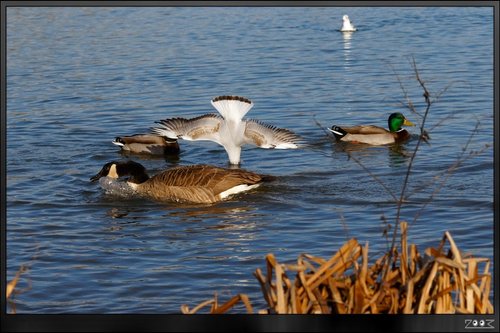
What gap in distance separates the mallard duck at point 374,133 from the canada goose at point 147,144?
229 centimetres

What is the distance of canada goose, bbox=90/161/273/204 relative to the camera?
1224 cm

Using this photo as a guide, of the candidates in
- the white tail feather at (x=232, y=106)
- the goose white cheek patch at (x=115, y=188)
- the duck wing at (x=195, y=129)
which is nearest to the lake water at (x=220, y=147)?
the goose white cheek patch at (x=115, y=188)

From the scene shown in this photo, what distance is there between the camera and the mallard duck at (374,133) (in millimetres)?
14922

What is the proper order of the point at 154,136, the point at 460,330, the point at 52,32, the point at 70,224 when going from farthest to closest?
the point at 52,32
the point at 154,136
the point at 70,224
the point at 460,330

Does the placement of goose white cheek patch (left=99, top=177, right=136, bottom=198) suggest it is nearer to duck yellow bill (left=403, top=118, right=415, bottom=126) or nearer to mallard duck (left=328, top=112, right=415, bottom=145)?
mallard duck (left=328, top=112, right=415, bottom=145)

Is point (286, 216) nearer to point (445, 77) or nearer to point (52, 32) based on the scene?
point (445, 77)

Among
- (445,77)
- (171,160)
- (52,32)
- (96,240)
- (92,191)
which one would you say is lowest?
(96,240)

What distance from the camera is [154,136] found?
1485cm

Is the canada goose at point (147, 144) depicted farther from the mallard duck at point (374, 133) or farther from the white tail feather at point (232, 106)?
the mallard duck at point (374, 133)

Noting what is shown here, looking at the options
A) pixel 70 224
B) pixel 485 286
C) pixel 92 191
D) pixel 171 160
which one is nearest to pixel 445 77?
pixel 171 160

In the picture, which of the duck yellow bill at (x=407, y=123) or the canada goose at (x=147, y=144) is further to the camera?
the duck yellow bill at (x=407, y=123)

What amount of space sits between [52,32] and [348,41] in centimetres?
616

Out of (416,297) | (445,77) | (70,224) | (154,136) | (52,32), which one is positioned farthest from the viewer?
(52,32)

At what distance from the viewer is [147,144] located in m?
15.2
